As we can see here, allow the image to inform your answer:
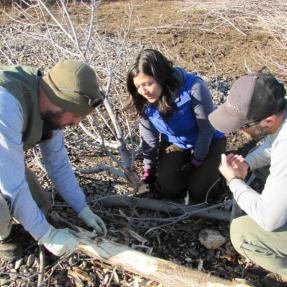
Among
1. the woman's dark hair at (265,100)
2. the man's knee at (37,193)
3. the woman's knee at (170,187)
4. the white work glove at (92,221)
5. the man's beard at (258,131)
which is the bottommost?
the woman's knee at (170,187)

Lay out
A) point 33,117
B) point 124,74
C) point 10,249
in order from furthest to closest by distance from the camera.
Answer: point 124,74
point 10,249
point 33,117

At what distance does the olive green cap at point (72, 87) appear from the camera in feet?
6.96

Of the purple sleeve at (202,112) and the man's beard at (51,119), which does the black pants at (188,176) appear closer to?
the purple sleeve at (202,112)

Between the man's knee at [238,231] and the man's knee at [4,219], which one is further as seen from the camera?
the man's knee at [238,231]

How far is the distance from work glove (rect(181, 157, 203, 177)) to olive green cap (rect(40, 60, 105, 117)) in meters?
1.13

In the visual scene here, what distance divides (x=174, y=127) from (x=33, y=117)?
108 centimetres

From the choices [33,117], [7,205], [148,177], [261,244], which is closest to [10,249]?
[7,205]

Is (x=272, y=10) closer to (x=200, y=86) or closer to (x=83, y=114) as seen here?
(x=200, y=86)

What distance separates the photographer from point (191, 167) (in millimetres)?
3189

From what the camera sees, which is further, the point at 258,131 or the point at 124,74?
the point at 124,74

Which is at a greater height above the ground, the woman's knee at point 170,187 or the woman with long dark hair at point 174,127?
the woman with long dark hair at point 174,127

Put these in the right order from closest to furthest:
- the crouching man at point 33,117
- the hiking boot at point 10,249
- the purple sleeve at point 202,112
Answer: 1. the crouching man at point 33,117
2. the hiking boot at point 10,249
3. the purple sleeve at point 202,112

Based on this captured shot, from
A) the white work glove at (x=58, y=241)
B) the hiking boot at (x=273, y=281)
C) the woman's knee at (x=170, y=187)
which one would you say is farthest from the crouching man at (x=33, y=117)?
the hiking boot at (x=273, y=281)

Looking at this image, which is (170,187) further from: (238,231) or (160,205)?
(238,231)
